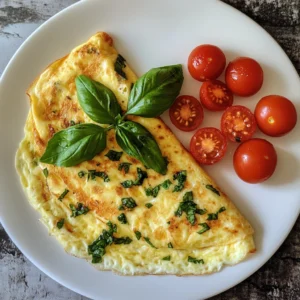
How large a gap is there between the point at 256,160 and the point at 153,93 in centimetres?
90

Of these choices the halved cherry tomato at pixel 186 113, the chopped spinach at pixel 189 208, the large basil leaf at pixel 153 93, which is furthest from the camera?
the halved cherry tomato at pixel 186 113

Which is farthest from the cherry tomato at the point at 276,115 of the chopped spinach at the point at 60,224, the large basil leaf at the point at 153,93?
the chopped spinach at the point at 60,224

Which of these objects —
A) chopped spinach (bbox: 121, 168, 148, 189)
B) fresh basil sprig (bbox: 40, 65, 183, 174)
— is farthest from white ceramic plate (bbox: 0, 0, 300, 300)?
chopped spinach (bbox: 121, 168, 148, 189)

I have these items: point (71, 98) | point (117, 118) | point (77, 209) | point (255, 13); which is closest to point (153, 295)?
point (77, 209)

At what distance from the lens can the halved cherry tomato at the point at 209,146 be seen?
11.2ft

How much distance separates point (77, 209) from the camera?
139 inches

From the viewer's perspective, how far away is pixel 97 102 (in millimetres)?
3285

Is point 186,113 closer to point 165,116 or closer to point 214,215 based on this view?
point 165,116

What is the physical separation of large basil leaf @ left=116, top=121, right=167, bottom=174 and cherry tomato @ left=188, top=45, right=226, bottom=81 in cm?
64

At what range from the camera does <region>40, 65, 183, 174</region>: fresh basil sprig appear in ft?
10.7

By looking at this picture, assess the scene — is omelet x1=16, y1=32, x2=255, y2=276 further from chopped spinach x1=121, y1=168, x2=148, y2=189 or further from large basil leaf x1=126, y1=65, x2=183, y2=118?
large basil leaf x1=126, y1=65, x2=183, y2=118

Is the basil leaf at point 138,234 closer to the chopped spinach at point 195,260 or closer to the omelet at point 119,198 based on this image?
the omelet at point 119,198

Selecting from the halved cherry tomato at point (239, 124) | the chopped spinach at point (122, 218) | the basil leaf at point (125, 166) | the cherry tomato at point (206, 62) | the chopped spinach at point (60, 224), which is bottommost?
the chopped spinach at point (60, 224)

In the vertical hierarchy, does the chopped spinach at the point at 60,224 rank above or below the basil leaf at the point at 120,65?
below
